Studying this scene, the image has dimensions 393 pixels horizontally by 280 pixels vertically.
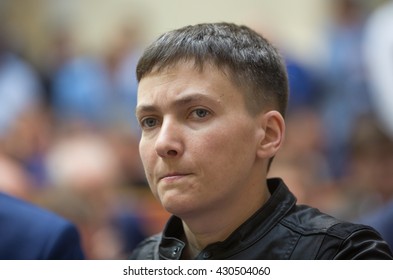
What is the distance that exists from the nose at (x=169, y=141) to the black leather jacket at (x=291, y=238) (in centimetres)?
17

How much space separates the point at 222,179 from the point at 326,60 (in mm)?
3081

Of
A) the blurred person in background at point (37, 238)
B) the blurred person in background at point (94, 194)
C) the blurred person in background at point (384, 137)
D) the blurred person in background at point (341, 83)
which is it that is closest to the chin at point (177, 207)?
the blurred person in background at point (37, 238)

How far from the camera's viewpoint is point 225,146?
117 centimetres

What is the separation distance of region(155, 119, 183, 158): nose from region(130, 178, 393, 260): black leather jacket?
6.5 inches

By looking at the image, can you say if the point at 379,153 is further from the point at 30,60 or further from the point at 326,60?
the point at 30,60

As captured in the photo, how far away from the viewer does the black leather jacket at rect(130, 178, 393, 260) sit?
1193mm

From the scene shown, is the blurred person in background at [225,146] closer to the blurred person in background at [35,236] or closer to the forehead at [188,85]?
the forehead at [188,85]

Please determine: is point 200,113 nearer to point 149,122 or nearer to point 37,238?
point 149,122

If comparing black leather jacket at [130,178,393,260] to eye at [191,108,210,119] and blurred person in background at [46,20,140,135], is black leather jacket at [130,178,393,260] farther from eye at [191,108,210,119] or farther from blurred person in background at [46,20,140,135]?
blurred person in background at [46,20,140,135]

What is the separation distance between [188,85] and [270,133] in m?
0.14

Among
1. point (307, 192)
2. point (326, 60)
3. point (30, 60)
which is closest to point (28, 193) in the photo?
point (307, 192)

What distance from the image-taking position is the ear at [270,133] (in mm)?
1207

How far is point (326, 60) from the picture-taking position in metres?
4.17

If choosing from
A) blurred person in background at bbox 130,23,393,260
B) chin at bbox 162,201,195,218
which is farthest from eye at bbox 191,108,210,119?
chin at bbox 162,201,195,218
